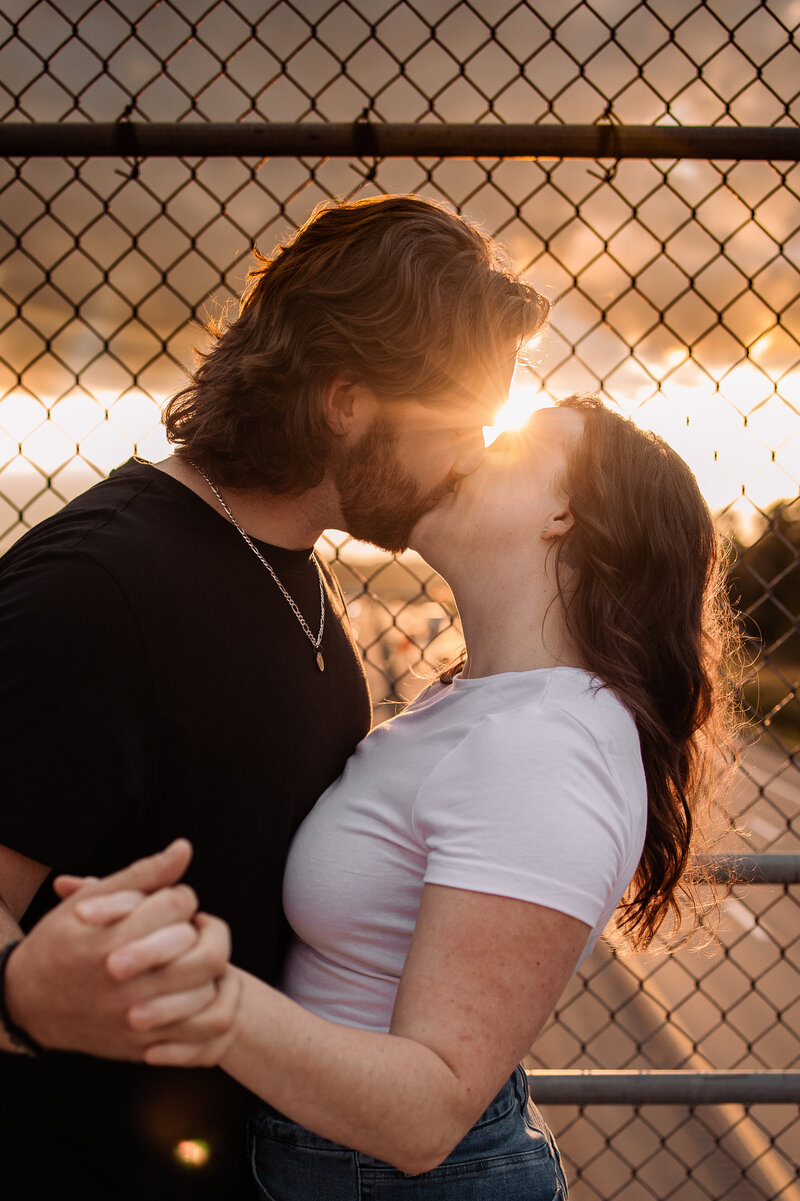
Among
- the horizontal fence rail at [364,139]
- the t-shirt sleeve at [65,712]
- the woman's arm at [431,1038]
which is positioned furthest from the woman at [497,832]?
the horizontal fence rail at [364,139]

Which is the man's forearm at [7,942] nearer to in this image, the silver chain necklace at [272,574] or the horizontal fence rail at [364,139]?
the silver chain necklace at [272,574]

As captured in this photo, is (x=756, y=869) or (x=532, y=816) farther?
(x=756, y=869)

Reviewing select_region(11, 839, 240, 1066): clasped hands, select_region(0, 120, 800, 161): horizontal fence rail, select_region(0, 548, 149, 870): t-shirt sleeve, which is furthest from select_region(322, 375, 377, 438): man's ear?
select_region(11, 839, 240, 1066): clasped hands

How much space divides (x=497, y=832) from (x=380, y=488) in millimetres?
828

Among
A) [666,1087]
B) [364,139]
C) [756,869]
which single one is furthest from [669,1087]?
[364,139]

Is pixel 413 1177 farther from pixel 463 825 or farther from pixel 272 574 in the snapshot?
pixel 272 574

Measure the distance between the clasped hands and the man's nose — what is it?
1079 millimetres

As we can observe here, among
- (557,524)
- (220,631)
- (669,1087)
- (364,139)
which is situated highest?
(364,139)

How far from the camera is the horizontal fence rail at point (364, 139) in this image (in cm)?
167

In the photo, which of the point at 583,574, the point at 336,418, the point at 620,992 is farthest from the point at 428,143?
the point at 620,992

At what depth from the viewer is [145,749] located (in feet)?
3.84

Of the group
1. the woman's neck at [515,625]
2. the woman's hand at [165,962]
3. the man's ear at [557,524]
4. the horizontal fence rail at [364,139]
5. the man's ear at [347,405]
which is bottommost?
the woman's neck at [515,625]

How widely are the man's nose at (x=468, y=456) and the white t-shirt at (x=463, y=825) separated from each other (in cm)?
44

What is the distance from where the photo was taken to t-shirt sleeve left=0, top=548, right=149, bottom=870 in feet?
3.38
